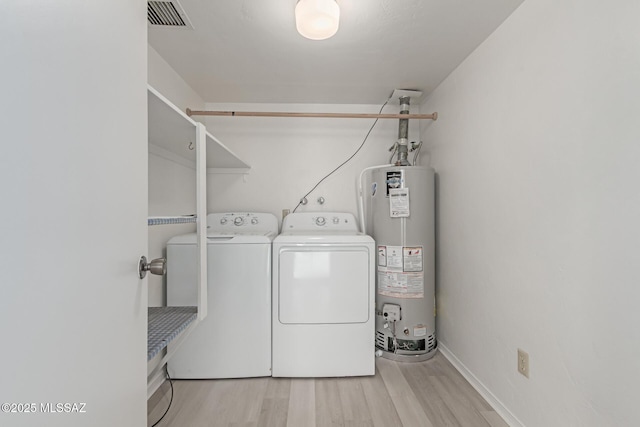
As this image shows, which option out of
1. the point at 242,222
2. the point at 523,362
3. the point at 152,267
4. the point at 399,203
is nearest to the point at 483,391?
the point at 523,362

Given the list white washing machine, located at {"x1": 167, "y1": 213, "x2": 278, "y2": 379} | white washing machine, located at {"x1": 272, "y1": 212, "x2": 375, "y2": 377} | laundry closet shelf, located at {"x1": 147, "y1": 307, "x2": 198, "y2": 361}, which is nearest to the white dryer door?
white washing machine, located at {"x1": 272, "y1": 212, "x2": 375, "y2": 377}

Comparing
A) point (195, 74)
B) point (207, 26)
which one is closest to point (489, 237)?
point (207, 26)

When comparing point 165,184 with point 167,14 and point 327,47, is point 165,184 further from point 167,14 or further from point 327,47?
point 327,47

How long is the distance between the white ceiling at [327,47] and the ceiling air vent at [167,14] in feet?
0.13

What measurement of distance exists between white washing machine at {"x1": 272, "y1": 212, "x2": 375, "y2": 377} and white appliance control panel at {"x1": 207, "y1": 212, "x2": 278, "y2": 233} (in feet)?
2.17

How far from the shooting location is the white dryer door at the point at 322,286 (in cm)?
185

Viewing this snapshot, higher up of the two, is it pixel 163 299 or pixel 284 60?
pixel 284 60

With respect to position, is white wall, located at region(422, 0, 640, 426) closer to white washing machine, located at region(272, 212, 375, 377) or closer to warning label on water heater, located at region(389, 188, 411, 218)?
warning label on water heater, located at region(389, 188, 411, 218)

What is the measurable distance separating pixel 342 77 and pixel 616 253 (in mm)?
1869

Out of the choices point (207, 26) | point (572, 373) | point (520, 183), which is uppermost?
point (207, 26)

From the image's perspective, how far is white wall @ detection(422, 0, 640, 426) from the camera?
3.04 feet

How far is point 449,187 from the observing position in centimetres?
210
